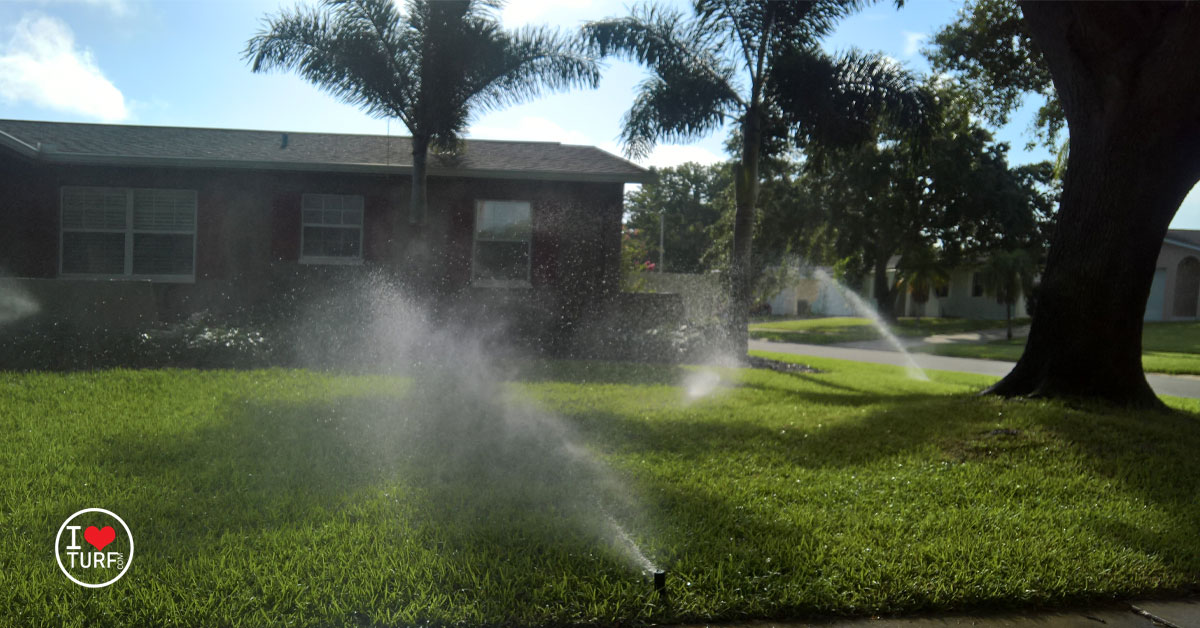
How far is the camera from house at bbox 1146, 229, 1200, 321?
3142 centimetres

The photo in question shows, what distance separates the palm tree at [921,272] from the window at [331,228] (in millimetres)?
24784

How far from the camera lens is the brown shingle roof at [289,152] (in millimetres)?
14148

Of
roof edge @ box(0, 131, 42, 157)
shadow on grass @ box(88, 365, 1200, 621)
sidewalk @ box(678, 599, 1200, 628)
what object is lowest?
sidewalk @ box(678, 599, 1200, 628)

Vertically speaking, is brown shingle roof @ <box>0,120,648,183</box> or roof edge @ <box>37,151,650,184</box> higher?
brown shingle roof @ <box>0,120,648,183</box>

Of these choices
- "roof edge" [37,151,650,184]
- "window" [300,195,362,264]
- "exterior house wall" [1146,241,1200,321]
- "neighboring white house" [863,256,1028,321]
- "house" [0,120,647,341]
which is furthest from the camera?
"neighboring white house" [863,256,1028,321]

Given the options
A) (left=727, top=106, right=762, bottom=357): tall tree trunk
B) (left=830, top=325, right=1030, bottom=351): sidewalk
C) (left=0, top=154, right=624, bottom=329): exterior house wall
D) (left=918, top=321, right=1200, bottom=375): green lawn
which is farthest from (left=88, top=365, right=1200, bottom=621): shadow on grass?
(left=830, top=325, right=1030, bottom=351): sidewalk

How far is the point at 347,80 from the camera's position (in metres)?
13.2

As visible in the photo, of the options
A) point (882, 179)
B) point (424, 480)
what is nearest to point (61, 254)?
point (424, 480)

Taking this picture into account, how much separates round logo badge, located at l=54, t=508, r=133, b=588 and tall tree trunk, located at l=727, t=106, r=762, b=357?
11.5 meters

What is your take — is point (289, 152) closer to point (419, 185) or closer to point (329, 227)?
point (329, 227)

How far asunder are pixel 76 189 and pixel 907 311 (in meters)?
39.9

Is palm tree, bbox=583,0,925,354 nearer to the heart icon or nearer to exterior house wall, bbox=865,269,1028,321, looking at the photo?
the heart icon

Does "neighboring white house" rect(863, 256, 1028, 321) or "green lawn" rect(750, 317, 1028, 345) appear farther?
"neighboring white house" rect(863, 256, 1028, 321)

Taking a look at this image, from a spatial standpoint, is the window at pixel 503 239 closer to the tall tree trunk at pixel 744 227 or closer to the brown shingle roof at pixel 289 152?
the brown shingle roof at pixel 289 152
